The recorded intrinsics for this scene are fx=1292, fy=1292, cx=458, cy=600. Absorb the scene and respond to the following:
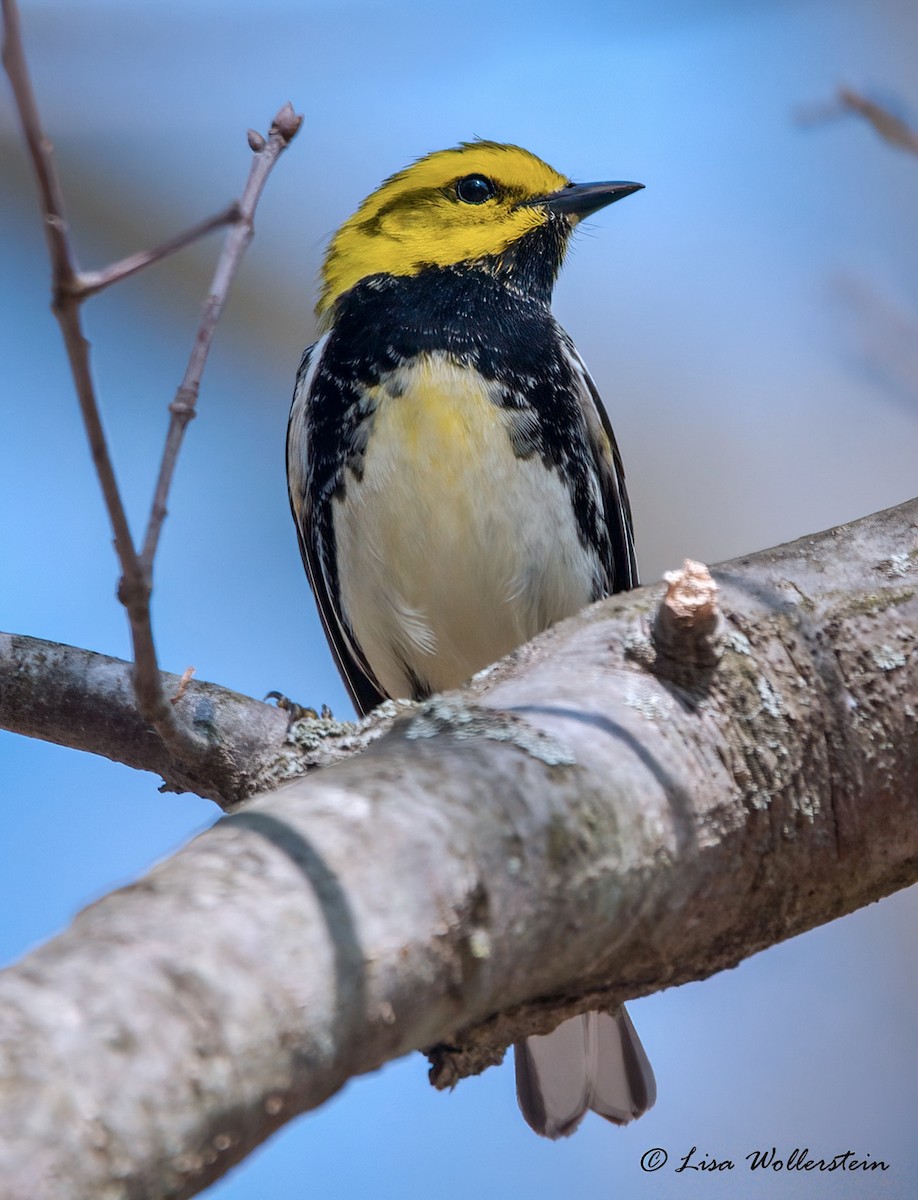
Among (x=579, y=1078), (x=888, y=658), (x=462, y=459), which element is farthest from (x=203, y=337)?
(x=579, y=1078)

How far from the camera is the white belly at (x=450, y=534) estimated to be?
11.4 feet

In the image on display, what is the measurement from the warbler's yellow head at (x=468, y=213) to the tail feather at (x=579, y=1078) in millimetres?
2251

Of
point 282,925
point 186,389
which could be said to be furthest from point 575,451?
point 282,925

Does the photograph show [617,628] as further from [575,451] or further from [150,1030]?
[575,451]

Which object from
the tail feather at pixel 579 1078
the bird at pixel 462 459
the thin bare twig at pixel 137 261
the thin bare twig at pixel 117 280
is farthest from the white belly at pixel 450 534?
the thin bare twig at pixel 137 261

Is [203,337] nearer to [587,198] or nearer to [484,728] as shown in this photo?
[484,728]

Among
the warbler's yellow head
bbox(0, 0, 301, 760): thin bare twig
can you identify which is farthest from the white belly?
bbox(0, 0, 301, 760): thin bare twig

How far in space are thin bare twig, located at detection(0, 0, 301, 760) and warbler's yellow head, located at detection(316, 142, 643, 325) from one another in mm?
2292

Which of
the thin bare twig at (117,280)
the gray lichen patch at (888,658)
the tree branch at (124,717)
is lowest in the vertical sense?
the gray lichen patch at (888,658)

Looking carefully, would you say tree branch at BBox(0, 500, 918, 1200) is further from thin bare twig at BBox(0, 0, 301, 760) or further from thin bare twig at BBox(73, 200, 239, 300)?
thin bare twig at BBox(73, 200, 239, 300)

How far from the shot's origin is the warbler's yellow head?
406 centimetres

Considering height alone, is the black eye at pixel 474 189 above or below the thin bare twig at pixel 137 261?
above

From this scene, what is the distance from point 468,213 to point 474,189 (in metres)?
0.10

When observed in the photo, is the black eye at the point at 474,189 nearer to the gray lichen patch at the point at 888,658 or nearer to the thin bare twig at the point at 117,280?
the thin bare twig at the point at 117,280
